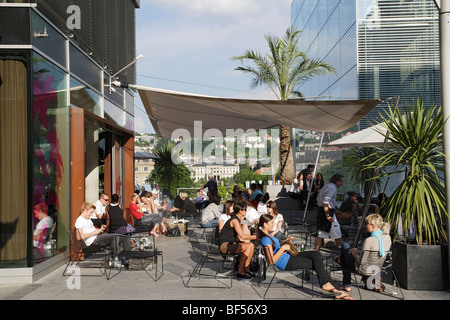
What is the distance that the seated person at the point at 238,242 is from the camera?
254 inches

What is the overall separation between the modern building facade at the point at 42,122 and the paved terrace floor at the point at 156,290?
0.46 metres

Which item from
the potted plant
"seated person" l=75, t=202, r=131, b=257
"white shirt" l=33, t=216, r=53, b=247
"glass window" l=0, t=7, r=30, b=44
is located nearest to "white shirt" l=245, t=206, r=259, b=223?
"seated person" l=75, t=202, r=131, b=257

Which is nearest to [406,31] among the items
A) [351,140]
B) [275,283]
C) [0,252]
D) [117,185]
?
[351,140]

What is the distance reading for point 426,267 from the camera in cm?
579

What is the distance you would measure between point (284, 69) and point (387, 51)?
3.77 metres

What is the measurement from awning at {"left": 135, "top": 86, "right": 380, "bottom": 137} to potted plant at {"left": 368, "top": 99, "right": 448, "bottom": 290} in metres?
0.77

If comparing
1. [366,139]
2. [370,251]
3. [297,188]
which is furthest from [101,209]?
[297,188]

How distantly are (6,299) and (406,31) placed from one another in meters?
14.1

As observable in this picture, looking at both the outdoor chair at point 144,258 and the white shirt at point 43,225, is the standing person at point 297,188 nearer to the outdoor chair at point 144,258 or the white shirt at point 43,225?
the outdoor chair at point 144,258

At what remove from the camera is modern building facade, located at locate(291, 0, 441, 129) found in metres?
14.5

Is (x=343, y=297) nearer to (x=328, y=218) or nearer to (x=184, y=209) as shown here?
(x=328, y=218)

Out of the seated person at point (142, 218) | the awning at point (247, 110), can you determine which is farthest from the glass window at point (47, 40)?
the seated person at point (142, 218)

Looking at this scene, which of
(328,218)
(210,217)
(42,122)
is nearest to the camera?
(42,122)
